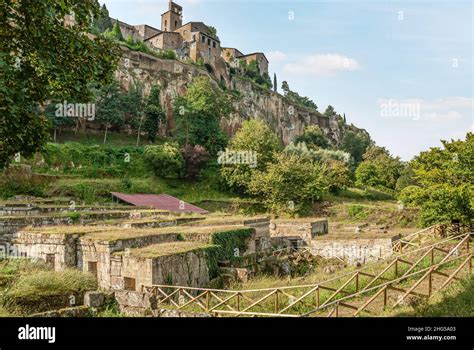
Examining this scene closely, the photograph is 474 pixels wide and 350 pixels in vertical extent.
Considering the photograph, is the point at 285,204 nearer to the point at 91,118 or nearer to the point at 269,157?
the point at 269,157

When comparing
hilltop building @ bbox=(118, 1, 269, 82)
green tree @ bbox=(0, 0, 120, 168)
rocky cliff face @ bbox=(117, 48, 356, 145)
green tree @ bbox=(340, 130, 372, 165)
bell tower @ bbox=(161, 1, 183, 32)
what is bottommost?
green tree @ bbox=(0, 0, 120, 168)

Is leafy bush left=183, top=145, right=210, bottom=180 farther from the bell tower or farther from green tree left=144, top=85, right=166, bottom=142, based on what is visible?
the bell tower

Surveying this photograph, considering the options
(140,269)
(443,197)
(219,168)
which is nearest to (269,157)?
(219,168)

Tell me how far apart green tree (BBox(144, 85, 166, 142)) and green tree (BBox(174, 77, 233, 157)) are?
13.3 feet

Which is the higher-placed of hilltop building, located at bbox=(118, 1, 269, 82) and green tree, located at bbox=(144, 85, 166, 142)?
hilltop building, located at bbox=(118, 1, 269, 82)

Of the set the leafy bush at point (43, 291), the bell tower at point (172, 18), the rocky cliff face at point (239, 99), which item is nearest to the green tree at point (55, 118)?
the rocky cliff face at point (239, 99)

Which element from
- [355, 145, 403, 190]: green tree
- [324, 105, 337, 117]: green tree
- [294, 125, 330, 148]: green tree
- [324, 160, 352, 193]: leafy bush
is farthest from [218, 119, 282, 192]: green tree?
[324, 105, 337, 117]: green tree

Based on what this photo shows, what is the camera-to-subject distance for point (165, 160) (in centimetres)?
4125

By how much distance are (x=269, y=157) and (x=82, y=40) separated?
125 ft

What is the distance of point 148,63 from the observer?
61.8 m

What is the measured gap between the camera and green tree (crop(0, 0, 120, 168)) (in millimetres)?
7562

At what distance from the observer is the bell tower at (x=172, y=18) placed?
85.2m

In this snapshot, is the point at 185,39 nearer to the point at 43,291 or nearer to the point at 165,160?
the point at 165,160

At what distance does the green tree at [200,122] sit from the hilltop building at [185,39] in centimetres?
2684
